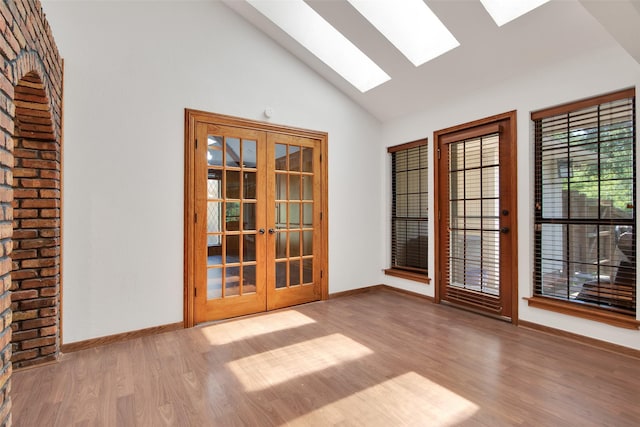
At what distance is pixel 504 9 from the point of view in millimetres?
2861

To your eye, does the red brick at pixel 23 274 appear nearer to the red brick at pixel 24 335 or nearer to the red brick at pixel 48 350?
the red brick at pixel 24 335

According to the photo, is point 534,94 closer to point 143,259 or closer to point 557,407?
point 557,407

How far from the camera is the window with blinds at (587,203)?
2.70 meters

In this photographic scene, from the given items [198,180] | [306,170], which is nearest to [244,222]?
[198,180]

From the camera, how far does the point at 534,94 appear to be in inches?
126

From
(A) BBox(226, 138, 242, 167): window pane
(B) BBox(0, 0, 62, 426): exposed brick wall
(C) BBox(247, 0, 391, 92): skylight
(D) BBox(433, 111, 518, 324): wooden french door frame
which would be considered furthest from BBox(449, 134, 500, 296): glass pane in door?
(B) BBox(0, 0, 62, 426): exposed brick wall

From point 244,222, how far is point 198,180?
26.6 inches

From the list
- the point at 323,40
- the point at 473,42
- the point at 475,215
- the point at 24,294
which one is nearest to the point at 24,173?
the point at 24,294

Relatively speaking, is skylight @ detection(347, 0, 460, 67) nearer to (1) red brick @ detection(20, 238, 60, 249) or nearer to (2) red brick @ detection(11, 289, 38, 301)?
(1) red brick @ detection(20, 238, 60, 249)

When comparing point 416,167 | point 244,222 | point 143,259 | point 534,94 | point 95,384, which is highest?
point 534,94

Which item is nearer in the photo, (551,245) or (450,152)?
(551,245)

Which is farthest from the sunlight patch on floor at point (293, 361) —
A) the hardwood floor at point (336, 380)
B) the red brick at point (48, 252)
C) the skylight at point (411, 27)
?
the skylight at point (411, 27)

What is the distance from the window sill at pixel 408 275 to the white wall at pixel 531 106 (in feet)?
0.38

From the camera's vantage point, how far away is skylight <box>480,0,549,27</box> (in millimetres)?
2764
